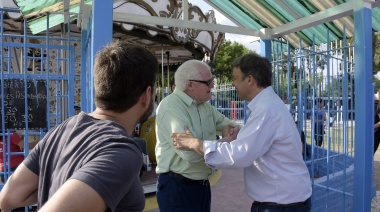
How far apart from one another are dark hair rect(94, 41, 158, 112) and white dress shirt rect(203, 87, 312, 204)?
36.9 inches

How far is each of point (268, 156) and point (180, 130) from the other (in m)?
0.56

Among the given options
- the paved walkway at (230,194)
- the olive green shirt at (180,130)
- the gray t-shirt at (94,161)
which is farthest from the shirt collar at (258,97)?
the paved walkway at (230,194)

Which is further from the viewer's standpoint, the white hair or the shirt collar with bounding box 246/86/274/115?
the white hair

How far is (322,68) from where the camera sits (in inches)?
131

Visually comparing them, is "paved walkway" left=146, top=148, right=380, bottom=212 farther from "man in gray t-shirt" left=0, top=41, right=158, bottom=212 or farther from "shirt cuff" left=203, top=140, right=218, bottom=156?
"man in gray t-shirt" left=0, top=41, right=158, bottom=212

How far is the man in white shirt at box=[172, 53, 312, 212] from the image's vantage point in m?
1.91

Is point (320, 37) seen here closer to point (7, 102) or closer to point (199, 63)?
point (199, 63)

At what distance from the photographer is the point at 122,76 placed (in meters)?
1.06

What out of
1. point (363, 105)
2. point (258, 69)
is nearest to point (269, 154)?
point (258, 69)

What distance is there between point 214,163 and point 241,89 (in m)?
0.50

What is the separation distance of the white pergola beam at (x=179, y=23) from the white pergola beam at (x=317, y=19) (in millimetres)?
218

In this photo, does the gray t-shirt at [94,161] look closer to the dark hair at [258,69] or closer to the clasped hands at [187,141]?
the clasped hands at [187,141]

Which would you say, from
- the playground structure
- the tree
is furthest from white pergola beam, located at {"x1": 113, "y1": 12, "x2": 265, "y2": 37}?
the tree

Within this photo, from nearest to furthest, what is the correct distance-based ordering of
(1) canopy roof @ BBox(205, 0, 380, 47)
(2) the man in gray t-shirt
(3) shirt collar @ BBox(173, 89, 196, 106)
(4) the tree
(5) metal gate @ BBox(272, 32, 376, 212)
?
(2) the man in gray t-shirt < (3) shirt collar @ BBox(173, 89, 196, 106) < (1) canopy roof @ BBox(205, 0, 380, 47) < (5) metal gate @ BBox(272, 32, 376, 212) < (4) the tree
